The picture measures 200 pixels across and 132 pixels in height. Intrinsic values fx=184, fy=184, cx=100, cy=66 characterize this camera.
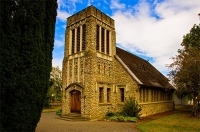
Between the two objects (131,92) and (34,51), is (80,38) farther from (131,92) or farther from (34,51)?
(34,51)

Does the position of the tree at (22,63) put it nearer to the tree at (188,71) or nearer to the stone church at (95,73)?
the stone church at (95,73)

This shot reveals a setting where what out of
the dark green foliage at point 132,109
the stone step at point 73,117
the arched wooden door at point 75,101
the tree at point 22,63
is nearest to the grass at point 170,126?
the dark green foliage at point 132,109

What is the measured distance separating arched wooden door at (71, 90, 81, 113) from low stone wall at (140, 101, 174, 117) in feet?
22.5

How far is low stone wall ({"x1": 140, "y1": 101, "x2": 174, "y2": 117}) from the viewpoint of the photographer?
2047 centimetres

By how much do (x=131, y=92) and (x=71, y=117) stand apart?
6.72 meters

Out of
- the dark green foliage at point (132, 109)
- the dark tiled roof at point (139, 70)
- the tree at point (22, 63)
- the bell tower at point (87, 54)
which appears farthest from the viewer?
the dark tiled roof at point (139, 70)

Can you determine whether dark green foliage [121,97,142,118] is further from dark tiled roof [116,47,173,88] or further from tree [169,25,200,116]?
tree [169,25,200,116]

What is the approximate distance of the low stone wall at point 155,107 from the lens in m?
20.5

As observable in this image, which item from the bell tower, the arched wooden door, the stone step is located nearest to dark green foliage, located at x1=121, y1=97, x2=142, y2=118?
the bell tower

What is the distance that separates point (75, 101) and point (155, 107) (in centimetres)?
1054

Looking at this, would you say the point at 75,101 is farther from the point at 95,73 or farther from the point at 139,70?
the point at 139,70

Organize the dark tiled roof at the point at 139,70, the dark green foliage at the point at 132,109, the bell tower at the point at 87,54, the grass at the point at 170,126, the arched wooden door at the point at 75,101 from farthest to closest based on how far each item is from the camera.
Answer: the dark tiled roof at the point at 139,70
the arched wooden door at the point at 75,101
the bell tower at the point at 87,54
the dark green foliage at the point at 132,109
the grass at the point at 170,126

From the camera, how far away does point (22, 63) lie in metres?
7.41

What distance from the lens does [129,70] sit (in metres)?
20.1
